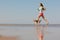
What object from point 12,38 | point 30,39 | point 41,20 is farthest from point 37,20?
point 12,38

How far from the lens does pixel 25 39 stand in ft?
64.2

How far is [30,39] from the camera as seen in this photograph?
63.9 feet

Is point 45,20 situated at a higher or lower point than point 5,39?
higher

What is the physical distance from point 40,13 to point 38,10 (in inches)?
15.2

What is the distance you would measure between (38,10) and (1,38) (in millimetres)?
6673

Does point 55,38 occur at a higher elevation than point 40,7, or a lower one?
lower

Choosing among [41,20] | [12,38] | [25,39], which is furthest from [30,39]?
[41,20]

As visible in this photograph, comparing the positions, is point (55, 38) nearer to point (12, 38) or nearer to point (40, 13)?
point (12, 38)

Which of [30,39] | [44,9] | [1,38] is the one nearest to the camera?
[44,9]

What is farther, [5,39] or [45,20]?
[5,39]

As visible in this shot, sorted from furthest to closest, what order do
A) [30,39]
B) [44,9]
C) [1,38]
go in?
1. [1,38]
2. [30,39]
3. [44,9]

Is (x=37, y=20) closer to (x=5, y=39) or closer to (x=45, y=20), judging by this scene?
(x=45, y=20)

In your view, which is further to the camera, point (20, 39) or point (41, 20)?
point (20, 39)

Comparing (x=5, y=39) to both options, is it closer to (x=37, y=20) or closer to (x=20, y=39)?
(x=20, y=39)
